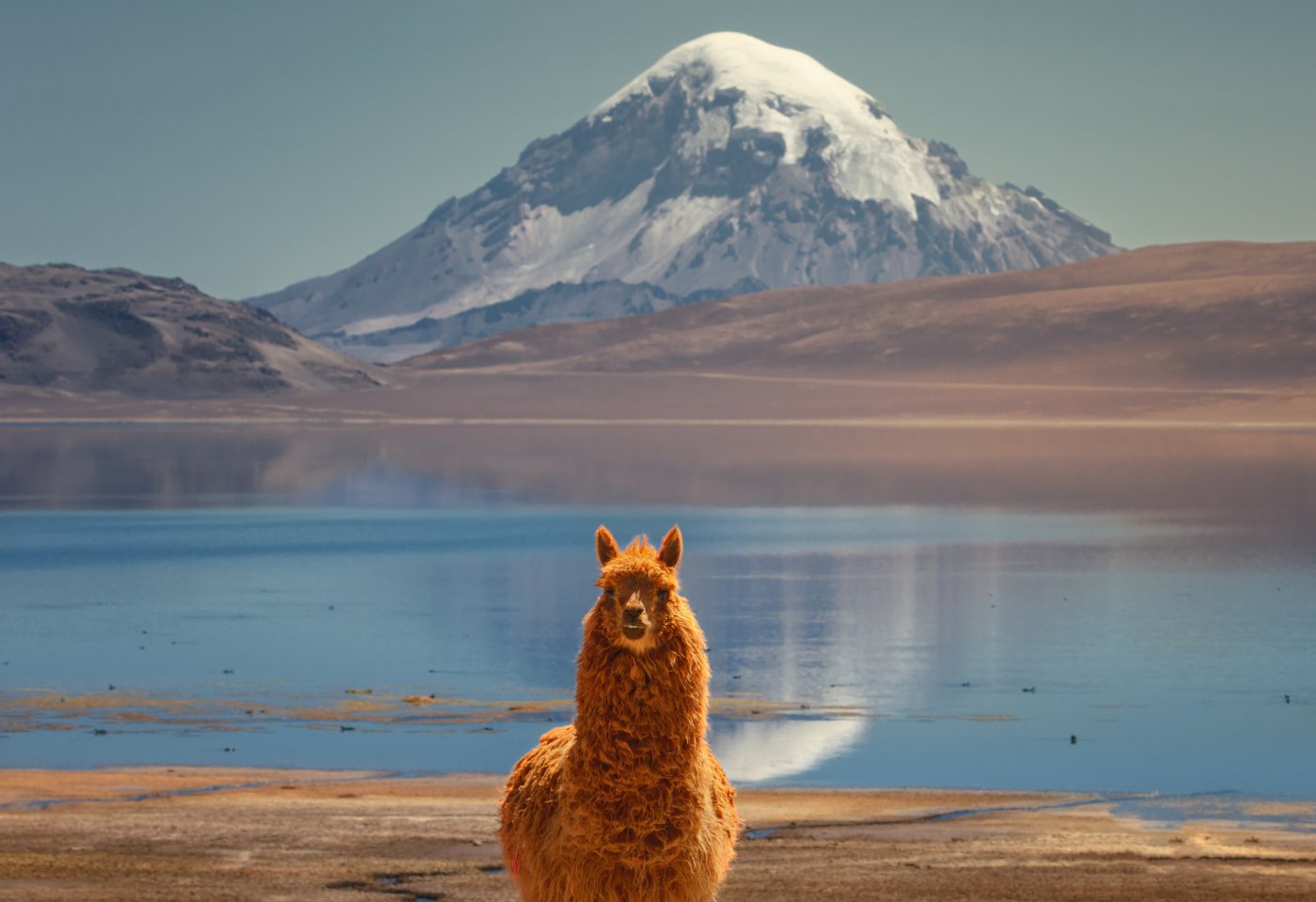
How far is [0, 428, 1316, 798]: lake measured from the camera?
18.5 metres

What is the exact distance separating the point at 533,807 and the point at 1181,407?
369ft

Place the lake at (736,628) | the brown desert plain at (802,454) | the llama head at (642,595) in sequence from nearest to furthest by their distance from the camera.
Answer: the llama head at (642,595), the brown desert plain at (802,454), the lake at (736,628)

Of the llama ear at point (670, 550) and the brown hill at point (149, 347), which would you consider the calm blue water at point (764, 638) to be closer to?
the llama ear at point (670, 550)

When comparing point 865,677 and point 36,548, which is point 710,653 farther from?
point 36,548

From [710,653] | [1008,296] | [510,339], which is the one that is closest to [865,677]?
[710,653]

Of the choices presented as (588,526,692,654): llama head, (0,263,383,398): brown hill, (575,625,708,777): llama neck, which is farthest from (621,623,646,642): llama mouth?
(0,263,383,398): brown hill

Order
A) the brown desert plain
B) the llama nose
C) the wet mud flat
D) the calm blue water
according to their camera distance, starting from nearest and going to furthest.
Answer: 1. the llama nose
2. the wet mud flat
3. the brown desert plain
4. the calm blue water

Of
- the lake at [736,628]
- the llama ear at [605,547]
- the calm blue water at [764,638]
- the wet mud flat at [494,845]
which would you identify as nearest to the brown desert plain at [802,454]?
the wet mud flat at [494,845]

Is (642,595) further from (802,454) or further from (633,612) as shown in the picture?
(802,454)

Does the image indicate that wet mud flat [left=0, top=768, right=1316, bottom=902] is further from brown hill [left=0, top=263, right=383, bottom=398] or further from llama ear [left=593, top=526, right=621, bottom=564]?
brown hill [left=0, top=263, right=383, bottom=398]

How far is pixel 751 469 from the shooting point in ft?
220

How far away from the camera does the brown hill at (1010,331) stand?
447 ft

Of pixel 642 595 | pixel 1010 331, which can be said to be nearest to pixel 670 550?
pixel 642 595

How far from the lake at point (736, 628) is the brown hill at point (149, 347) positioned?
8426 centimetres
